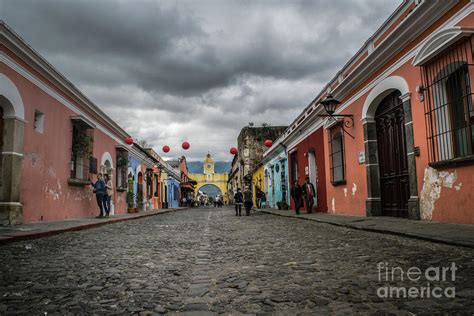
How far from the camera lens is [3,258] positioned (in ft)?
14.8

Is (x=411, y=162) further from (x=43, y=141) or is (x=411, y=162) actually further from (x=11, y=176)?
(x=43, y=141)

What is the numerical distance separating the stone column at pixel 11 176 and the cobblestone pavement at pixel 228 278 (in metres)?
3.53

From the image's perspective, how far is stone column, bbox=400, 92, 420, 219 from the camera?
26.0 ft

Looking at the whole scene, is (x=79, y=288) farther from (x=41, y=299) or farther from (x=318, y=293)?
(x=318, y=293)

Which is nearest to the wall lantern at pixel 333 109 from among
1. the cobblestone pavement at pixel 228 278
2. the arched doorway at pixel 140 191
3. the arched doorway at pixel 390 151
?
the arched doorway at pixel 390 151

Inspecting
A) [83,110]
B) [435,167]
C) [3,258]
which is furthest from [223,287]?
[83,110]

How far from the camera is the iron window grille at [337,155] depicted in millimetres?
12663

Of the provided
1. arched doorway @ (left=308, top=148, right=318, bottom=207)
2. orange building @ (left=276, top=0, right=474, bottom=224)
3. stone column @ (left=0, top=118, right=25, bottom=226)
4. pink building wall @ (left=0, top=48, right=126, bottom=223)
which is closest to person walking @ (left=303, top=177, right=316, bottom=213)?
orange building @ (left=276, top=0, right=474, bottom=224)

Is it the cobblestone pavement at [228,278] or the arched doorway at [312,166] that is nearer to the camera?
the cobblestone pavement at [228,278]

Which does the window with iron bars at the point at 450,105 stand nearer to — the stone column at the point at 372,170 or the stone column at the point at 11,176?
the stone column at the point at 372,170

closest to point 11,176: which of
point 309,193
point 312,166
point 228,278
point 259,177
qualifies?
point 228,278

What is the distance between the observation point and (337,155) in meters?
13.3

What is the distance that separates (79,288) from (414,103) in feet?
24.3

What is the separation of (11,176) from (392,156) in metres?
9.34
